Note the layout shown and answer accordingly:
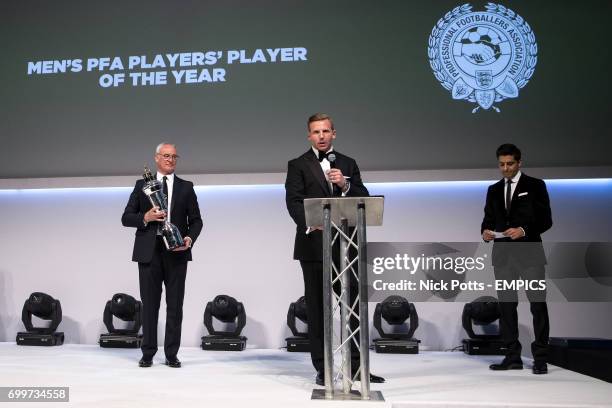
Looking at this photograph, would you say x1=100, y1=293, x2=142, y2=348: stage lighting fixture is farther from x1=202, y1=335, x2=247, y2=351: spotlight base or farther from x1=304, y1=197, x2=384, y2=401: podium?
x1=304, y1=197, x2=384, y2=401: podium

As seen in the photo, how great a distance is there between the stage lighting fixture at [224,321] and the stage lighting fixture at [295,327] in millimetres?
431

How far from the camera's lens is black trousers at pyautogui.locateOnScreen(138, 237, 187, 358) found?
4.06 metres

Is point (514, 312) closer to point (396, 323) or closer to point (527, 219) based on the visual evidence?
point (527, 219)

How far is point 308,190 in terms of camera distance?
339 cm

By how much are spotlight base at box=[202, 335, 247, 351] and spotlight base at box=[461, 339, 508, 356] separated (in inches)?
78.0

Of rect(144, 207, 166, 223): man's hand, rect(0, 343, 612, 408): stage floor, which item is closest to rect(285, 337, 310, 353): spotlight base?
rect(0, 343, 612, 408): stage floor

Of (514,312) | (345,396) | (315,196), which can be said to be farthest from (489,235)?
(345,396)

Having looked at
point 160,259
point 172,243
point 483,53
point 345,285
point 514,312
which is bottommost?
point 514,312

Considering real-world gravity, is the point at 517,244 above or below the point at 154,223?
below

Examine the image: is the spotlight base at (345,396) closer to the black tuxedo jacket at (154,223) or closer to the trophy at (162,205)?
the trophy at (162,205)

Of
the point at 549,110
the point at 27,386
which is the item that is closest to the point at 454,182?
the point at 549,110

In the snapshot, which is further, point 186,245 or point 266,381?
point 186,245

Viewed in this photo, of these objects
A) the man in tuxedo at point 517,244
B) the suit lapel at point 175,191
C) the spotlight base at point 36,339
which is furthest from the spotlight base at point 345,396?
the spotlight base at point 36,339

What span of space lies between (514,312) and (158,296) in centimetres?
246
